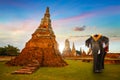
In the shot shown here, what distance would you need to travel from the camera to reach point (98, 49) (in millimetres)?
12172

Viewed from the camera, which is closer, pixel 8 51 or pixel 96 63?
pixel 96 63

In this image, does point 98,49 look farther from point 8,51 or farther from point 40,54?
point 8,51

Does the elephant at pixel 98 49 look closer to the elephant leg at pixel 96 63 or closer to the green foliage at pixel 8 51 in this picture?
the elephant leg at pixel 96 63

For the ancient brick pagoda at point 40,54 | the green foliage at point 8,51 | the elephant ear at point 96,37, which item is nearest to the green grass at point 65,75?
the elephant ear at point 96,37

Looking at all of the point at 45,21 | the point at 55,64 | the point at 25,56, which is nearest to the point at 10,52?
the point at 45,21

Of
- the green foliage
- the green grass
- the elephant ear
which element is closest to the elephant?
the elephant ear

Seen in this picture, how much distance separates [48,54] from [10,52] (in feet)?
93.7

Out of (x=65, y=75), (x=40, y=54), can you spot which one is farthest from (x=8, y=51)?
(x=65, y=75)

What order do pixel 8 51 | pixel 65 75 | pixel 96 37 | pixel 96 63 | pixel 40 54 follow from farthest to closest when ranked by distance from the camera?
pixel 8 51 → pixel 40 54 → pixel 96 37 → pixel 96 63 → pixel 65 75

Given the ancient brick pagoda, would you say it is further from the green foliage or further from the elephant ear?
the green foliage

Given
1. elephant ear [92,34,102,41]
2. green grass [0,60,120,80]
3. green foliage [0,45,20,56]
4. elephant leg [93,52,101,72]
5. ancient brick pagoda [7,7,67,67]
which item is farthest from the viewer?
green foliage [0,45,20,56]

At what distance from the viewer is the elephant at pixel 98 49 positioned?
12062 mm

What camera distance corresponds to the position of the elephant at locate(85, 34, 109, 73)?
1206 centimetres

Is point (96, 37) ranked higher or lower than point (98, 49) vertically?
higher
